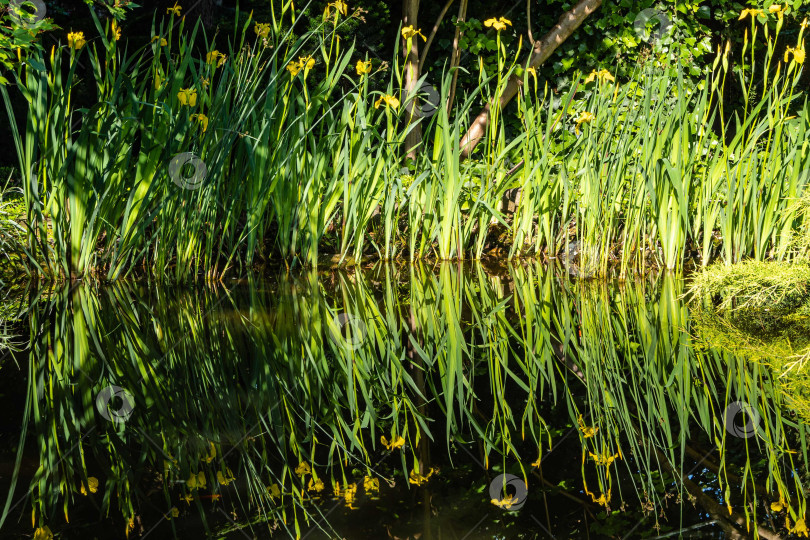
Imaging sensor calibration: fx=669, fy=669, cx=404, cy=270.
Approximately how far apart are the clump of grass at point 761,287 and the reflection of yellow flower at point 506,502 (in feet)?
5.15

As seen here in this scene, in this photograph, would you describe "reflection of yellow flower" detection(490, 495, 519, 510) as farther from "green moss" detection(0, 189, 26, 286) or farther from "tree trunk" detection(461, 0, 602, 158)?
"tree trunk" detection(461, 0, 602, 158)

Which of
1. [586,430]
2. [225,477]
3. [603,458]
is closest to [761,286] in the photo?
[586,430]

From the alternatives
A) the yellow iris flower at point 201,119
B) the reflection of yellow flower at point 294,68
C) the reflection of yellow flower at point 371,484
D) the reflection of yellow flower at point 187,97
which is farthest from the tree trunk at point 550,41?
the reflection of yellow flower at point 371,484

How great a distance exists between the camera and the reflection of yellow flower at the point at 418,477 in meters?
1.04

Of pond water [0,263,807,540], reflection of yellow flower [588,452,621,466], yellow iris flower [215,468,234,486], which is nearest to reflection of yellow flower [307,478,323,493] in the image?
pond water [0,263,807,540]

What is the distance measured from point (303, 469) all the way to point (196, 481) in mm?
168

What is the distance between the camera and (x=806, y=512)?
36.8 inches

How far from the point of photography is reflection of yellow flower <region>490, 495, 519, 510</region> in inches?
37.8

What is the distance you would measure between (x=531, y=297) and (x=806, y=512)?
1655mm

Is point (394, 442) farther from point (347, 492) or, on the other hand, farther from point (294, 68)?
point (294, 68)

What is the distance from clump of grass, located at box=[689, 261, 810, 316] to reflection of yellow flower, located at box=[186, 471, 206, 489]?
184 centimetres

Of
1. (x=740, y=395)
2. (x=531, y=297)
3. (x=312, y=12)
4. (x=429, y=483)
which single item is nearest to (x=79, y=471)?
(x=429, y=483)

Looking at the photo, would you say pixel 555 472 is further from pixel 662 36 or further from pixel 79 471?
pixel 662 36

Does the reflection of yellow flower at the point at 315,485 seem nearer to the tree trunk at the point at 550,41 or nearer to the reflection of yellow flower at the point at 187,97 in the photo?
the reflection of yellow flower at the point at 187,97
